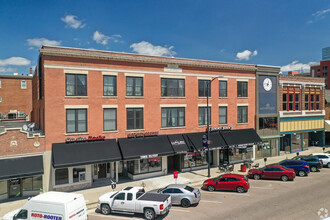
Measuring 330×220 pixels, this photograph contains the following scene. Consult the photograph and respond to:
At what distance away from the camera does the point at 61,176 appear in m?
21.1

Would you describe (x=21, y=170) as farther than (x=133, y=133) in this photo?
No

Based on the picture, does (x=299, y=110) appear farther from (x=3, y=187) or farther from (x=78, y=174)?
(x=3, y=187)

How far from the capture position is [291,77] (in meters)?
35.6

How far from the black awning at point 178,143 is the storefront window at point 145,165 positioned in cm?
228

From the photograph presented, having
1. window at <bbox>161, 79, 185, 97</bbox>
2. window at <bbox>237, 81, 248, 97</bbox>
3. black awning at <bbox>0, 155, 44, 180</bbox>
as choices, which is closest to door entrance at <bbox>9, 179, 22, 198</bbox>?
black awning at <bbox>0, 155, 44, 180</bbox>

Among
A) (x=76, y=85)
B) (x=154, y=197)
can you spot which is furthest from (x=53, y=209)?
(x=76, y=85)

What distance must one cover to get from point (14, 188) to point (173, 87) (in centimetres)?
1848

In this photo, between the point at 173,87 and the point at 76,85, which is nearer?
the point at 76,85

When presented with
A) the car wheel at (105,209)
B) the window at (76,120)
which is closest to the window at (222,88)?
the window at (76,120)

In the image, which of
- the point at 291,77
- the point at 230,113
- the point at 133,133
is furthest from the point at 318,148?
the point at 133,133

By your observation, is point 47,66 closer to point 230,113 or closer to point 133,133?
point 133,133

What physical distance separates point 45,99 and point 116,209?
11896 mm

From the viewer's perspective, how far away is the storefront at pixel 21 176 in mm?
18109

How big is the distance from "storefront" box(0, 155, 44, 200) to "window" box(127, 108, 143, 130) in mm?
8887
